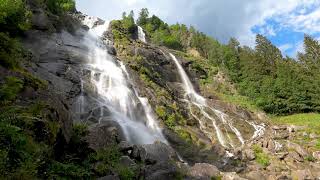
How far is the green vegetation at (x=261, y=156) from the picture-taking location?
3281cm

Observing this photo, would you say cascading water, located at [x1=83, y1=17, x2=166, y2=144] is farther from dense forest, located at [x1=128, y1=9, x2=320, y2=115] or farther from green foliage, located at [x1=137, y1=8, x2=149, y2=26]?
green foliage, located at [x1=137, y1=8, x2=149, y2=26]

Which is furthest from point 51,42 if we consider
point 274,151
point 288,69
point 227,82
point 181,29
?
point 181,29

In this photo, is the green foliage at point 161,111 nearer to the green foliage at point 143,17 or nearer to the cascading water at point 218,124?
the cascading water at point 218,124

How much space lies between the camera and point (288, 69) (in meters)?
71.4

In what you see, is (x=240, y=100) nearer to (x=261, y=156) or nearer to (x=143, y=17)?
(x=261, y=156)

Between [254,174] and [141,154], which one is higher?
[141,154]

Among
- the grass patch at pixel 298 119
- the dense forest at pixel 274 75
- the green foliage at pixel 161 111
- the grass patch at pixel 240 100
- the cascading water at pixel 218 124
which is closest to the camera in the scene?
the green foliage at pixel 161 111

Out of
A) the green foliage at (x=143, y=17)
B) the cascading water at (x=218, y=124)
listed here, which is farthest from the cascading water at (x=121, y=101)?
the green foliage at (x=143, y=17)

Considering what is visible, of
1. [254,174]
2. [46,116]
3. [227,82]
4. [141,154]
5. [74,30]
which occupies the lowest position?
[254,174]

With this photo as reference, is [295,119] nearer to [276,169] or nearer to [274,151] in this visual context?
[274,151]

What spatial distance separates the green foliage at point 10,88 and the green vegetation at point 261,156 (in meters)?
21.7

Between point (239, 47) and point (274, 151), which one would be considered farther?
point (239, 47)

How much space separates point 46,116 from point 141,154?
710 centimetres

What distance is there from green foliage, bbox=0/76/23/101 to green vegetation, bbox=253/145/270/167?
2175cm
